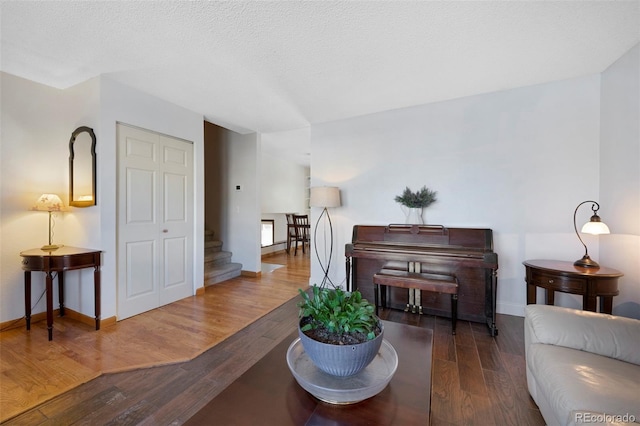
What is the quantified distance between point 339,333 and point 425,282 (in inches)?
63.8

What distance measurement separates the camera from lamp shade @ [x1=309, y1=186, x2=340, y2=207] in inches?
130

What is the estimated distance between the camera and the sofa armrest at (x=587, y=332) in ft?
4.13

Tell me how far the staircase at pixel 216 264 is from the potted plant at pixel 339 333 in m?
3.13

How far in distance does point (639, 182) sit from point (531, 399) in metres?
1.79

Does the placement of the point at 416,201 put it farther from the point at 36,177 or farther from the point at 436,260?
the point at 36,177

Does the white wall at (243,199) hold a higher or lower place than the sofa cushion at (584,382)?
higher

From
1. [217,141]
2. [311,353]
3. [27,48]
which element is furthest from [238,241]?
[311,353]

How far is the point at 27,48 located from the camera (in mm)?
2059

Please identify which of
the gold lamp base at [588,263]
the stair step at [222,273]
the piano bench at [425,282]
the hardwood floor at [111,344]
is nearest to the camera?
the hardwood floor at [111,344]

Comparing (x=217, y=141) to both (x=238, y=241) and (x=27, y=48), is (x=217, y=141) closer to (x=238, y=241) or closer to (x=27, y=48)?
(x=238, y=241)

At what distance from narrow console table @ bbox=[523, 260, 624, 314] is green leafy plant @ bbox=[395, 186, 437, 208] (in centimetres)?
112

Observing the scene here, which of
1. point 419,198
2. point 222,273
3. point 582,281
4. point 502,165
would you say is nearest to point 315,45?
point 419,198

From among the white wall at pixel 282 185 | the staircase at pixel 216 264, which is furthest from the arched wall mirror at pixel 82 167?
the white wall at pixel 282 185

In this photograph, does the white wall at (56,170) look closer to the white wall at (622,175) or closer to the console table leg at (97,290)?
the console table leg at (97,290)
